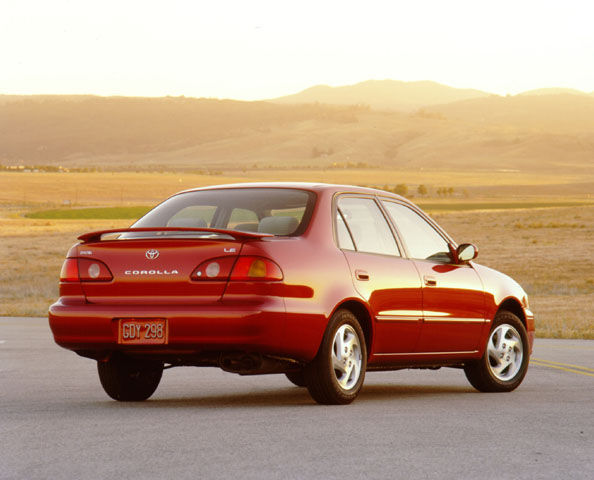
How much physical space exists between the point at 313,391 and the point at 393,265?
1.41 m

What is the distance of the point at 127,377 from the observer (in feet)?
34.0

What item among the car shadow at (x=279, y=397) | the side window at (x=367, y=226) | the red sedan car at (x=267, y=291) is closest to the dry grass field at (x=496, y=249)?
the car shadow at (x=279, y=397)

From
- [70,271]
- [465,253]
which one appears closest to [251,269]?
[70,271]

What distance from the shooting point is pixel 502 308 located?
1203cm

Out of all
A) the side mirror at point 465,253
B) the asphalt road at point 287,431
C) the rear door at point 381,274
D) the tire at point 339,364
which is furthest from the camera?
the side mirror at point 465,253

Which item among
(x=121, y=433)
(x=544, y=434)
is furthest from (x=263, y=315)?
(x=544, y=434)

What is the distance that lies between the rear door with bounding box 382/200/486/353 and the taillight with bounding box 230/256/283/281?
6.70 ft

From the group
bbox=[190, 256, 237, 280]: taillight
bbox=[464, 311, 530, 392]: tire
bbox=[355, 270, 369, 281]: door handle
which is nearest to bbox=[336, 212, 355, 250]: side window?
bbox=[355, 270, 369, 281]: door handle

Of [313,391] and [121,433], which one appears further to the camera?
[313,391]

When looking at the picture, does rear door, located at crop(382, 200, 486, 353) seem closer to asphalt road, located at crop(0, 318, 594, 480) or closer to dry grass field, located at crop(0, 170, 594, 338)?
asphalt road, located at crop(0, 318, 594, 480)

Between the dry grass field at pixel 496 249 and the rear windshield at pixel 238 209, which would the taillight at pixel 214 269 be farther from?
the dry grass field at pixel 496 249

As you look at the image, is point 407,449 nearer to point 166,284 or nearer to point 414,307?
point 166,284

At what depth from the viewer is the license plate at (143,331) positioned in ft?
30.0

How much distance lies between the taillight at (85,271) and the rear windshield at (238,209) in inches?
21.1
